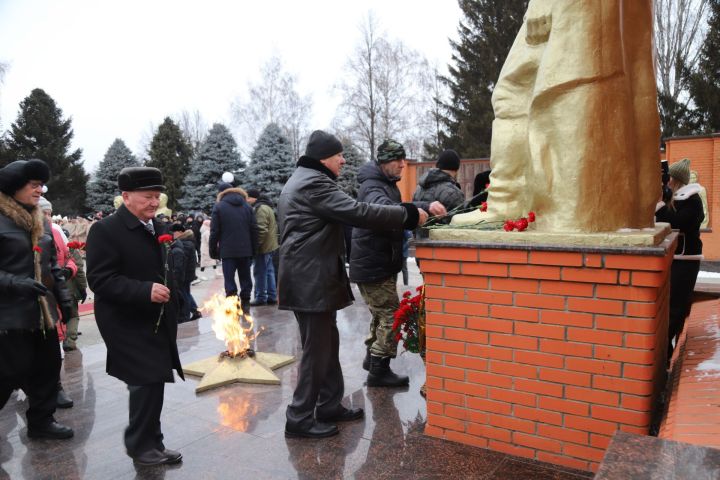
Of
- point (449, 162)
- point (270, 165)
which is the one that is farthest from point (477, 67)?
point (449, 162)

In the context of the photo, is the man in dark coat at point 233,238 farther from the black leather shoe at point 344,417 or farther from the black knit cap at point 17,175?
Result: the black leather shoe at point 344,417

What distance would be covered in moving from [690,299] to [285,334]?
14.4 ft

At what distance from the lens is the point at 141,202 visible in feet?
10.9

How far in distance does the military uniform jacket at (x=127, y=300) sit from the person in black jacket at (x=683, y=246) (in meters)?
4.40

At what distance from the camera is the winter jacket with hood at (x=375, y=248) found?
14.6 ft

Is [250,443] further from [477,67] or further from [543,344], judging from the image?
[477,67]

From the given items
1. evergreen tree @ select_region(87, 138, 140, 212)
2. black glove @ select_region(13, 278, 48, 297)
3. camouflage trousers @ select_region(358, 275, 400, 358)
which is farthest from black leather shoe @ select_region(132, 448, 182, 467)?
evergreen tree @ select_region(87, 138, 140, 212)

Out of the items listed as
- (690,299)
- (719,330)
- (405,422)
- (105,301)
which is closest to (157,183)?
(105,301)

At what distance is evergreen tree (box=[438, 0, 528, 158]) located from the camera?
26.6 meters

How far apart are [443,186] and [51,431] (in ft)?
12.4

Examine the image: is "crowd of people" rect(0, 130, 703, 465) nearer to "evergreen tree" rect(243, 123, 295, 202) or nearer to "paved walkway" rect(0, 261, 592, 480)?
"paved walkway" rect(0, 261, 592, 480)

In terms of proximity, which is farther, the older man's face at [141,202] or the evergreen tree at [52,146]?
the evergreen tree at [52,146]

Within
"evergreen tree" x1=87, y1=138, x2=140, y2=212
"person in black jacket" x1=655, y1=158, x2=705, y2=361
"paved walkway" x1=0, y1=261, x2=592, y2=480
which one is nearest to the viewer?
"paved walkway" x1=0, y1=261, x2=592, y2=480

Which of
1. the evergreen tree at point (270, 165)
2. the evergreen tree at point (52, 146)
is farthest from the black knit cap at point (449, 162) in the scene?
the evergreen tree at point (52, 146)
